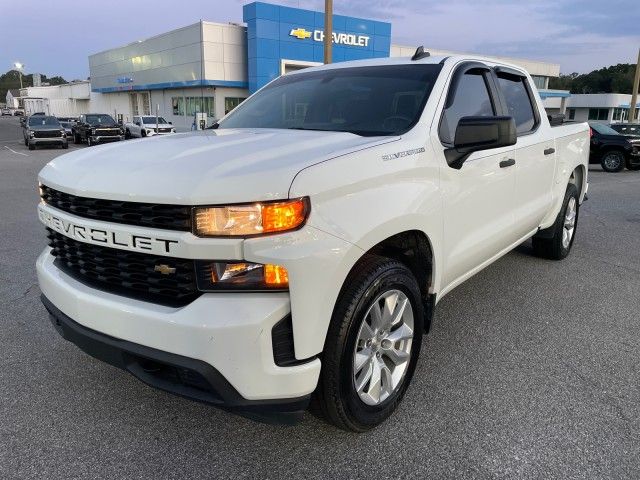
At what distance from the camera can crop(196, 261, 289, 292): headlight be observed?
2.09 m

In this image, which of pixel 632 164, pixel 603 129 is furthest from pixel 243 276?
pixel 603 129

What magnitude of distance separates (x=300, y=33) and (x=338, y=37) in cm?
269

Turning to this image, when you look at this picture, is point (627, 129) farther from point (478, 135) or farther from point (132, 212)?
point (132, 212)

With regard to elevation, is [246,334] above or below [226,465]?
above

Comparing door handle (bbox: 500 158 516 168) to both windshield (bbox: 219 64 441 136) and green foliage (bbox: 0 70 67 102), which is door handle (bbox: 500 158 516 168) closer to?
windshield (bbox: 219 64 441 136)

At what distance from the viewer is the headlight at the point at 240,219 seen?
207 cm

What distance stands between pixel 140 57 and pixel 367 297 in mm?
50558

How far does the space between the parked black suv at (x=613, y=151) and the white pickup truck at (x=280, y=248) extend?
1658cm

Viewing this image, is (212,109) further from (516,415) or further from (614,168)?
(516,415)

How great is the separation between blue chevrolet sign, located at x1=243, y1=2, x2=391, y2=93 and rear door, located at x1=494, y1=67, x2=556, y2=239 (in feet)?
108

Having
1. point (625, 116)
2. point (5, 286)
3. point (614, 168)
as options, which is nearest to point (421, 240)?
point (5, 286)

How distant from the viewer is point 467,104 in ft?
11.5

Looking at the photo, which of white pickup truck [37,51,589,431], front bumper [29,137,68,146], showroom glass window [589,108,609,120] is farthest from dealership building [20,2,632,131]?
showroom glass window [589,108,609,120]

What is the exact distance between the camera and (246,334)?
2047mm
